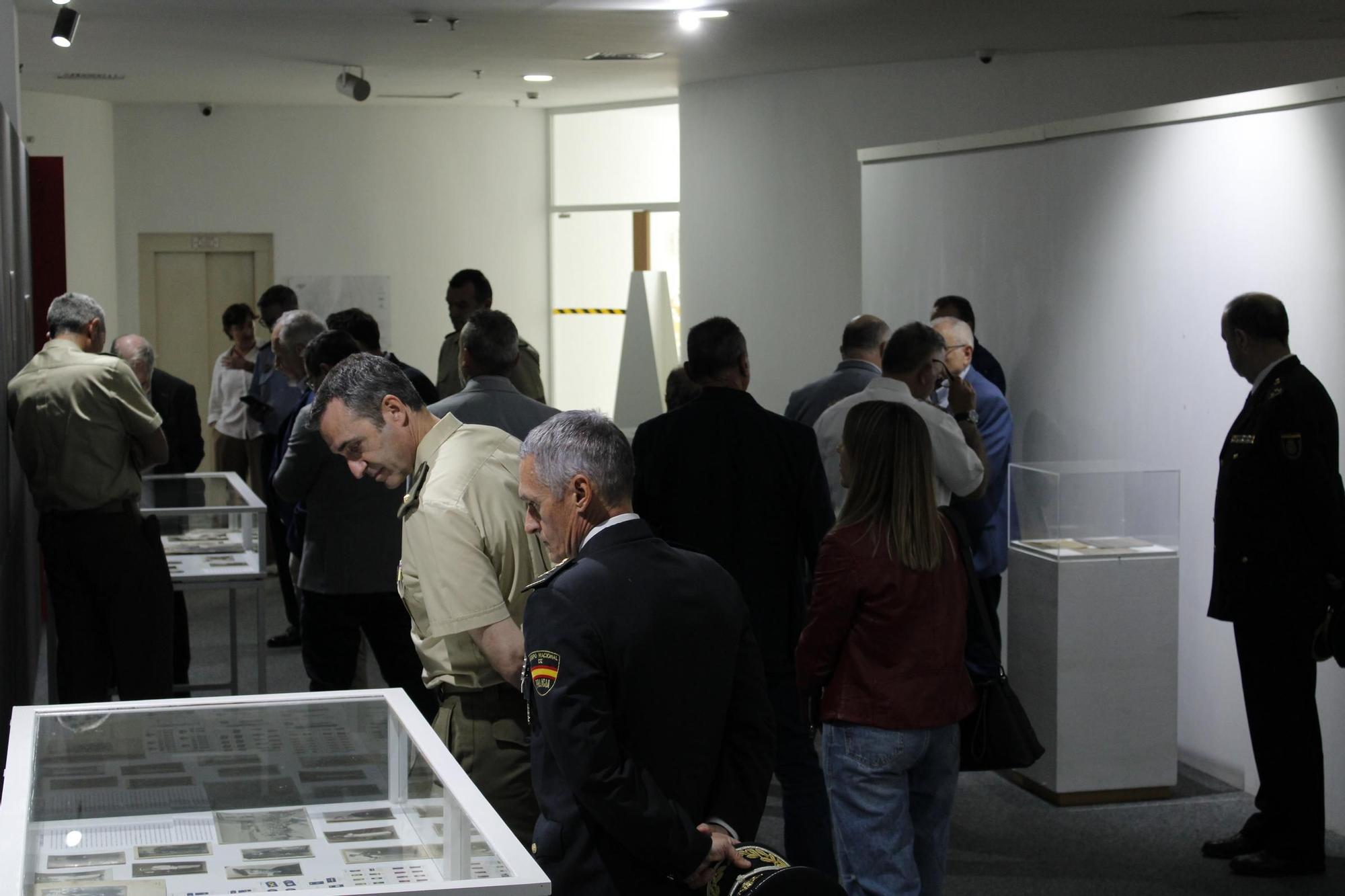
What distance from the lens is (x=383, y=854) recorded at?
2.39 meters

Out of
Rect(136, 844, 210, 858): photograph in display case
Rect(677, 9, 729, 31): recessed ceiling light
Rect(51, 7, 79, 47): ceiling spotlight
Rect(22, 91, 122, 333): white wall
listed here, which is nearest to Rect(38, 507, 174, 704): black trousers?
Rect(51, 7, 79, 47): ceiling spotlight

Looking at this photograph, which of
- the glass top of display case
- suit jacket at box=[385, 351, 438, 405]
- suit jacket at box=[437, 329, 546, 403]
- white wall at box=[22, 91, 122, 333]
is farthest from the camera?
white wall at box=[22, 91, 122, 333]

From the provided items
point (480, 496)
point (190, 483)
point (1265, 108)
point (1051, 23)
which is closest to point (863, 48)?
point (1051, 23)

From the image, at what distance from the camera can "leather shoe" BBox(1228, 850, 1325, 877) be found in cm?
475

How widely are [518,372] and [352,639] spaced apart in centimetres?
202

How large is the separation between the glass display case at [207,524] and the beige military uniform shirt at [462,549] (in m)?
2.95

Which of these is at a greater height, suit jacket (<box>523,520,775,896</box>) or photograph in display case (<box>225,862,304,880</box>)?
suit jacket (<box>523,520,775,896</box>)

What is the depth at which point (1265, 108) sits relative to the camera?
5.51 m

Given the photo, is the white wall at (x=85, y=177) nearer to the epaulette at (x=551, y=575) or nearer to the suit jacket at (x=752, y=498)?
the suit jacket at (x=752, y=498)

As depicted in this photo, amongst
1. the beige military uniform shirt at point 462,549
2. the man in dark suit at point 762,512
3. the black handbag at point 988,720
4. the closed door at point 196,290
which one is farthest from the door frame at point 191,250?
the beige military uniform shirt at point 462,549

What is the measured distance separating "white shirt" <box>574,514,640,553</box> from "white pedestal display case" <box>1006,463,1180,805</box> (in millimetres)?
3382

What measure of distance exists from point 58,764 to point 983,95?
8.30 meters

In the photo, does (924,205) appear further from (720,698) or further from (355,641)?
(720,698)

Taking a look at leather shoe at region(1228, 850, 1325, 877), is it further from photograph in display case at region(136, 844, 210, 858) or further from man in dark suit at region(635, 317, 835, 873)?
photograph in display case at region(136, 844, 210, 858)
